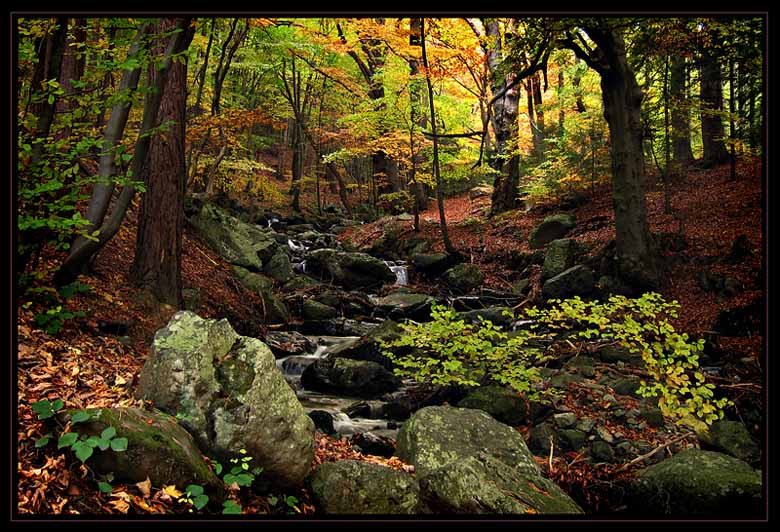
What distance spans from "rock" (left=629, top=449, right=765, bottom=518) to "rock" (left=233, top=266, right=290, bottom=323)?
23.4 ft

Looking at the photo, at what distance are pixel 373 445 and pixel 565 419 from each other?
261 centimetres

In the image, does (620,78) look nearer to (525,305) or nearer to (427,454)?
(525,305)

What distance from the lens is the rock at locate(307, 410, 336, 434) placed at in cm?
573

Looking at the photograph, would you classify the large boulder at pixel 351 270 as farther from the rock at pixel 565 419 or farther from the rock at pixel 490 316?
the rock at pixel 565 419

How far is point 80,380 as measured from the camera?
3.62 meters

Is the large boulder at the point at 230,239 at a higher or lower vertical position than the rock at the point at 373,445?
higher

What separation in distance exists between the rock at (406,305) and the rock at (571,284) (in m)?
2.81

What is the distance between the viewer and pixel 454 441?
463 centimetres

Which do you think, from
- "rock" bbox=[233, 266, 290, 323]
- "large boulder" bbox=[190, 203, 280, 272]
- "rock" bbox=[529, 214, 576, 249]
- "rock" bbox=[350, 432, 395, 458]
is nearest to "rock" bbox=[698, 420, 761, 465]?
"rock" bbox=[350, 432, 395, 458]

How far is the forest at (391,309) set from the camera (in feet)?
10.6

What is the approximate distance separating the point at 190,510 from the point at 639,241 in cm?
966

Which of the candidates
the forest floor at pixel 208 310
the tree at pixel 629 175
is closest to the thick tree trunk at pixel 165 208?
the forest floor at pixel 208 310

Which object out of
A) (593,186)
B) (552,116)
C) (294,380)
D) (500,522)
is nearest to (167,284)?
(294,380)

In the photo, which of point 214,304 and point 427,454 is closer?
point 427,454
